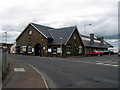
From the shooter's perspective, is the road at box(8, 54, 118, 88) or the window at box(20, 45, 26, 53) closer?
the road at box(8, 54, 118, 88)

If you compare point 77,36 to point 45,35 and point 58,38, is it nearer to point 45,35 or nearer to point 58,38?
point 58,38

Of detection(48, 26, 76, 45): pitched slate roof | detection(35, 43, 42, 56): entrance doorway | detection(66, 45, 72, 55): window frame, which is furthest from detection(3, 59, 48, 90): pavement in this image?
detection(35, 43, 42, 56): entrance doorway

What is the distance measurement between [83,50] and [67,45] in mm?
8390

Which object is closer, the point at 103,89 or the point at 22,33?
the point at 103,89

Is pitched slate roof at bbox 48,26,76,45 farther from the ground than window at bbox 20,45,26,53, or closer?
farther from the ground

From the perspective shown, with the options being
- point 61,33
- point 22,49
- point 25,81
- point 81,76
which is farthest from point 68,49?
point 25,81

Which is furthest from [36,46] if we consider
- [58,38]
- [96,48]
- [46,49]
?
[96,48]

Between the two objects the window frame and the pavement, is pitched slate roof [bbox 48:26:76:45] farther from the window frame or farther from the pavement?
the pavement

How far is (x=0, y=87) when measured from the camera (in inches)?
264

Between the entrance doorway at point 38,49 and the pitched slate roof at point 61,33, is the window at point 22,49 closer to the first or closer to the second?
the entrance doorway at point 38,49

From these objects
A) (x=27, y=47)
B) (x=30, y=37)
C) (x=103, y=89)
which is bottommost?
(x=103, y=89)

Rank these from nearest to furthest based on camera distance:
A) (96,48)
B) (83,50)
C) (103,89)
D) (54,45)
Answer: (103,89) < (54,45) < (83,50) < (96,48)

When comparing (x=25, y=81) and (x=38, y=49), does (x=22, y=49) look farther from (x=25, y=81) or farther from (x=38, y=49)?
(x=25, y=81)

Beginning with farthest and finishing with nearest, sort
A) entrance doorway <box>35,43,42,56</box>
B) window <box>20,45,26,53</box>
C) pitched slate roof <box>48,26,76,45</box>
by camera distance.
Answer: window <box>20,45,26,53</box> < entrance doorway <box>35,43,42,56</box> < pitched slate roof <box>48,26,76,45</box>
